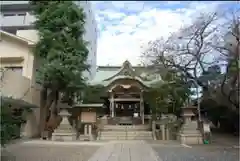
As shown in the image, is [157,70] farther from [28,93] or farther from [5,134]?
[5,134]

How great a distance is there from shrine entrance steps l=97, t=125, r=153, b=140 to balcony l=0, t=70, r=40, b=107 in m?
5.10

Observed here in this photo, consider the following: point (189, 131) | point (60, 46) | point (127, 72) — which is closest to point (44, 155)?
point (189, 131)

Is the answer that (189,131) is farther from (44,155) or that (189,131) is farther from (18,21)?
(18,21)

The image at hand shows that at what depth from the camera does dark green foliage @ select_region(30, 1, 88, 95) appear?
48.3 ft

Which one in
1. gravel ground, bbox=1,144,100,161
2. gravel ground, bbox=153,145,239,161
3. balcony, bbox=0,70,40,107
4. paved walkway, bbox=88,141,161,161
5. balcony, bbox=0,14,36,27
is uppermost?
balcony, bbox=0,14,36,27

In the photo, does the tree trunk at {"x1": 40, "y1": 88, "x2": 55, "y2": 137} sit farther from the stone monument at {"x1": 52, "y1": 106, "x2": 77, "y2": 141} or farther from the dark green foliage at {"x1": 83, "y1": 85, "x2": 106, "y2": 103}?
the dark green foliage at {"x1": 83, "y1": 85, "x2": 106, "y2": 103}

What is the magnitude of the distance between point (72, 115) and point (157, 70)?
6816 mm

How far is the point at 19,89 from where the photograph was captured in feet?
45.6

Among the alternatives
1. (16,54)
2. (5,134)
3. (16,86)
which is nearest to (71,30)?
(16,54)

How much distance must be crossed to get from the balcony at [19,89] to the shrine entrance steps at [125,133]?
5098 mm

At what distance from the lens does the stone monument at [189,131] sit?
43.1 feet

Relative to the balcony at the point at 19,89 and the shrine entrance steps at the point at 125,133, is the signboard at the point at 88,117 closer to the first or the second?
the shrine entrance steps at the point at 125,133

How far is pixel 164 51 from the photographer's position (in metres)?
15.3

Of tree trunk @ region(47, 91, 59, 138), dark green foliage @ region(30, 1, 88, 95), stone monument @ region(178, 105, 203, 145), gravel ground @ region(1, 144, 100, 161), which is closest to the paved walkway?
gravel ground @ region(1, 144, 100, 161)
